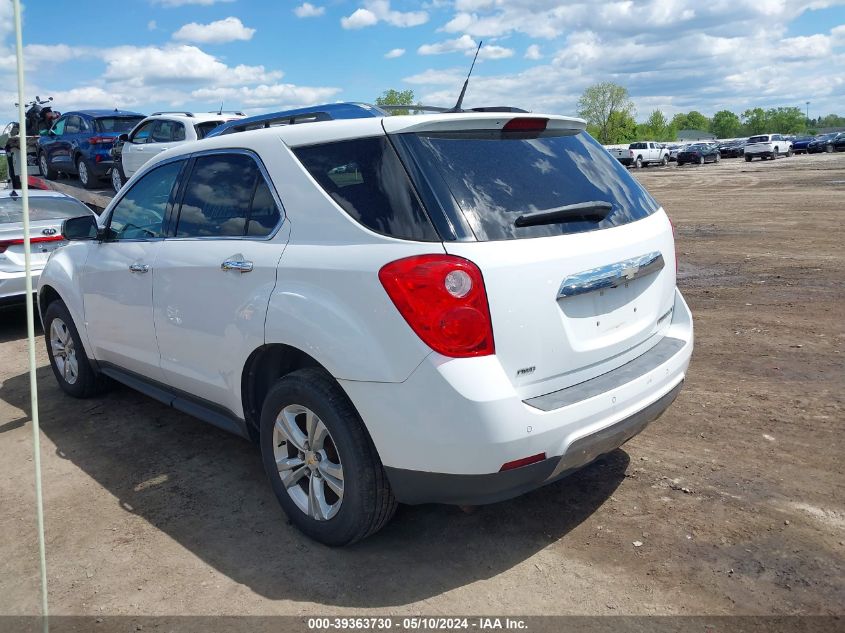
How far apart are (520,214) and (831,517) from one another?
6.76 ft

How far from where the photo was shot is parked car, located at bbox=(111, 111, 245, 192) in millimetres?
12938

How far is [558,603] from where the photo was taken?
115 inches

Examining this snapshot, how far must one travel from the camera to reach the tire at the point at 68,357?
550 cm

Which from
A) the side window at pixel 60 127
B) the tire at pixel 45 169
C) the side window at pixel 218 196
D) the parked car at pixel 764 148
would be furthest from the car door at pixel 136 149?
the parked car at pixel 764 148

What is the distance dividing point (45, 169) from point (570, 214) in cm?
1981

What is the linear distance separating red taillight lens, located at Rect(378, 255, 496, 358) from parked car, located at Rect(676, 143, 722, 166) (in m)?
52.7

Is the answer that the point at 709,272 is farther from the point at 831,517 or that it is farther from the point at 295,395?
the point at 295,395

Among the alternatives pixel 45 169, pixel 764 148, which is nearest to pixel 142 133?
pixel 45 169

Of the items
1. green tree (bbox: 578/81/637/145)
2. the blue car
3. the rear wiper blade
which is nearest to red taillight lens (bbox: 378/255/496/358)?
the rear wiper blade

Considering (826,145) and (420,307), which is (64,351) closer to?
(420,307)

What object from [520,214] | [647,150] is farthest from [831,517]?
[647,150]

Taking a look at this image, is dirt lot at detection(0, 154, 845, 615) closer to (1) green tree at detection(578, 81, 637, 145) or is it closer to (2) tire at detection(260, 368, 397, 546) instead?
(2) tire at detection(260, 368, 397, 546)

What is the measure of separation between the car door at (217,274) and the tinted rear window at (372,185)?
345 mm

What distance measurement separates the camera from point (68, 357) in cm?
573
